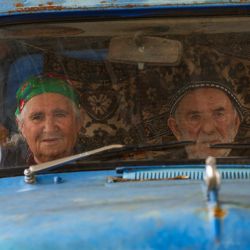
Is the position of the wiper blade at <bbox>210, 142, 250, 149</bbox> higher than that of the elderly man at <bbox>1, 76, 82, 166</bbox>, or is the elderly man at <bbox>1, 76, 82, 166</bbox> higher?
the elderly man at <bbox>1, 76, 82, 166</bbox>

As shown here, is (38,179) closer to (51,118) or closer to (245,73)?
(51,118)

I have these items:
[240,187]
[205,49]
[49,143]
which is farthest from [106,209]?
[205,49]

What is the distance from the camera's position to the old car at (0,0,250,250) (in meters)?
3.33

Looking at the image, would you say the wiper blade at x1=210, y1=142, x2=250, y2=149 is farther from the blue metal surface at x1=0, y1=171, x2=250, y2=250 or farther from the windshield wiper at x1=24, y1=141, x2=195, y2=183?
the blue metal surface at x1=0, y1=171, x2=250, y2=250

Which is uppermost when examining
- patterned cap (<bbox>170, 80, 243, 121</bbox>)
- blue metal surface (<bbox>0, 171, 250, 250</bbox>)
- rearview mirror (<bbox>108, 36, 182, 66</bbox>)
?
rearview mirror (<bbox>108, 36, 182, 66</bbox>)

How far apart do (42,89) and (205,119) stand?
2.32 ft

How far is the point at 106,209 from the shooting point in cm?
262

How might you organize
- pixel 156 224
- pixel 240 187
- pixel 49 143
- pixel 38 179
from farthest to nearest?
pixel 49 143 < pixel 38 179 < pixel 240 187 < pixel 156 224

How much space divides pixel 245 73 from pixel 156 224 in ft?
4.70

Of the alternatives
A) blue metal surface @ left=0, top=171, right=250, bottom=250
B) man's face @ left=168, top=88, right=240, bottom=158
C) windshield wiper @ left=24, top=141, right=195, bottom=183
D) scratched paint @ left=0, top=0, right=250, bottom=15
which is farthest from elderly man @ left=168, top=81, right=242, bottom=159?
blue metal surface @ left=0, top=171, right=250, bottom=250

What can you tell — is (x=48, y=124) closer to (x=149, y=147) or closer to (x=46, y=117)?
(x=46, y=117)

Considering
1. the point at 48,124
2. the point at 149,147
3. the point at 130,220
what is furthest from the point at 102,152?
the point at 130,220

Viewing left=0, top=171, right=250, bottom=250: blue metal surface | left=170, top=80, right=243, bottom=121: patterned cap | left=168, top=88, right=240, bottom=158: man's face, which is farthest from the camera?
left=170, top=80, right=243, bottom=121: patterned cap

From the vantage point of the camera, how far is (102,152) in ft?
11.1
